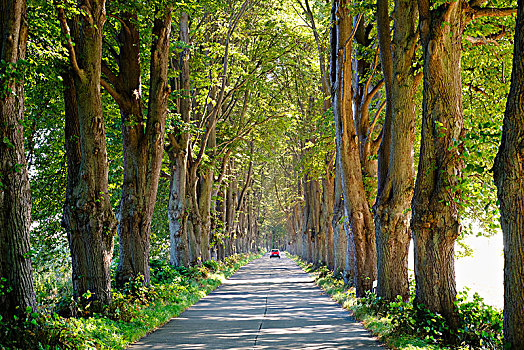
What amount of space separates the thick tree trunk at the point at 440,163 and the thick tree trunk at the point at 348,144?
572cm

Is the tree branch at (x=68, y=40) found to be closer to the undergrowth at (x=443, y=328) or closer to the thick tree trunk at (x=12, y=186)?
the thick tree trunk at (x=12, y=186)

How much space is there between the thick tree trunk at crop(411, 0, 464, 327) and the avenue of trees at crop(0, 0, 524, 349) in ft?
0.08

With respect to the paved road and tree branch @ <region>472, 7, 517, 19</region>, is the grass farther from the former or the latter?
tree branch @ <region>472, 7, 517, 19</region>

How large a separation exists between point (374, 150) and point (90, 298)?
970 centimetres

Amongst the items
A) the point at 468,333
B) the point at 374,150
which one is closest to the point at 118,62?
the point at 374,150

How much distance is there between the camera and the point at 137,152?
14023mm

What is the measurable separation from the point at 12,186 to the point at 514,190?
6.42 metres

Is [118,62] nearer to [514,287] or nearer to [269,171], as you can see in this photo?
[514,287]

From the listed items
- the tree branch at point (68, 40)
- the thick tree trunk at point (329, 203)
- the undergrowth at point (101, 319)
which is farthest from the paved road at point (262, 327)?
the thick tree trunk at point (329, 203)

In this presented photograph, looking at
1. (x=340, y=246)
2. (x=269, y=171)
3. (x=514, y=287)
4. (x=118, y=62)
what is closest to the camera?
(x=514, y=287)

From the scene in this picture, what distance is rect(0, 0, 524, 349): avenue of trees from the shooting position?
24.5 feet

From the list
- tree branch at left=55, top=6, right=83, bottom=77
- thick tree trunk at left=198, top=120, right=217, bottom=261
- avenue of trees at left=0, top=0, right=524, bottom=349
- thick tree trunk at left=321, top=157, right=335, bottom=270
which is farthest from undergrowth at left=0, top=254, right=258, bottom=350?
thick tree trunk at left=321, top=157, right=335, bottom=270

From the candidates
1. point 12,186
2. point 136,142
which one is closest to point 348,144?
point 136,142

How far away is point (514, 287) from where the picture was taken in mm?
6090
